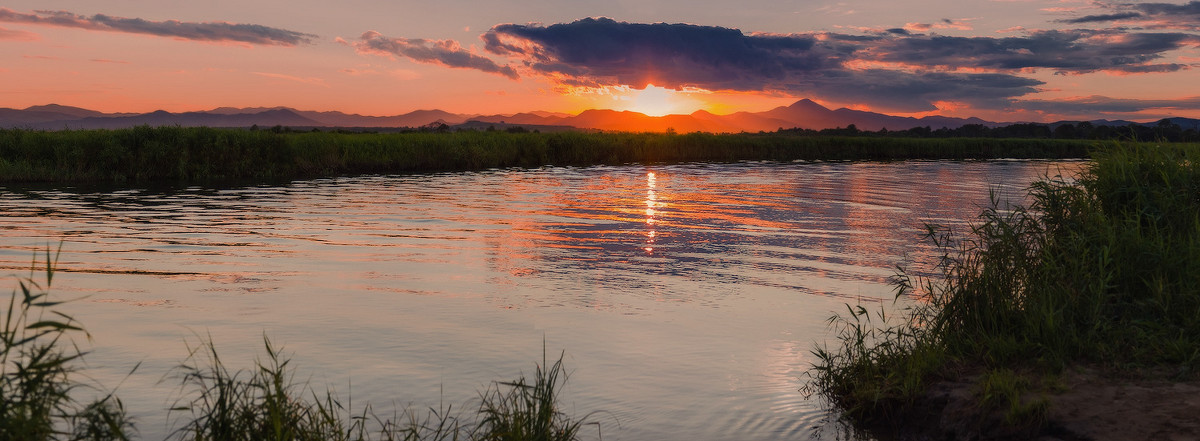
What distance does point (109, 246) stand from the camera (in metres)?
16.9

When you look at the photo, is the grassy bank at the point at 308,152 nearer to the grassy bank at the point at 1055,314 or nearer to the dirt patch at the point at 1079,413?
the grassy bank at the point at 1055,314

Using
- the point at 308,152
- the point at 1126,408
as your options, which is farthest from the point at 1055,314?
the point at 308,152

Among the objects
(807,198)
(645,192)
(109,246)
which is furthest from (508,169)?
(109,246)

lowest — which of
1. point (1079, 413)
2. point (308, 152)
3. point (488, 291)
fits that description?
point (488, 291)

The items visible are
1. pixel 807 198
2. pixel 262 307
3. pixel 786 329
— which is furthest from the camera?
pixel 807 198

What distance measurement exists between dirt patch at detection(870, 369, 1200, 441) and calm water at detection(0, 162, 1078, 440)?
95 centimetres

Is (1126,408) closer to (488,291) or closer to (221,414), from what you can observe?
(221,414)

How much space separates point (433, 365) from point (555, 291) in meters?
4.14

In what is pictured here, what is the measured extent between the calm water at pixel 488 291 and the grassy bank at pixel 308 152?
931 centimetres

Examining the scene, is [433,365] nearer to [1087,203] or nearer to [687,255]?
[1087,203]

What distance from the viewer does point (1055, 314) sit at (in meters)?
7.61

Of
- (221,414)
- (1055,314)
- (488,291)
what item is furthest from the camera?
(488,291)

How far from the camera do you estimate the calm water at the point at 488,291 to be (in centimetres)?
802

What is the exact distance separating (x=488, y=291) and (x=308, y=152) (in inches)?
1307
